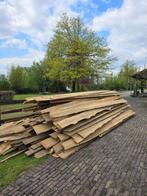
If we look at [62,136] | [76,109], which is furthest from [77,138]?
[76,109]

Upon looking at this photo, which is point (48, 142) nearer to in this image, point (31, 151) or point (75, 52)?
point (31, 151)

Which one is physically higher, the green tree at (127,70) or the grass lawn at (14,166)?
the green tree at (127,70)

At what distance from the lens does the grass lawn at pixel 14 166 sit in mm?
3879

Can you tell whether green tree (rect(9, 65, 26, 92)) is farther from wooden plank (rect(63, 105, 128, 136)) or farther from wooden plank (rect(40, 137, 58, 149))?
wooden plank (rect(40, 137, 58, 149))

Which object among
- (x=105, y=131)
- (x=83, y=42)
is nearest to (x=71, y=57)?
(x=83, y=42)

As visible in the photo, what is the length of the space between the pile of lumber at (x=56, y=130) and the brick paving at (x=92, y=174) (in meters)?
0.35

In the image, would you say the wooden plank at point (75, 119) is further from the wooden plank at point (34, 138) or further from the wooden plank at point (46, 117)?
the wooden plank at point (34, 138)

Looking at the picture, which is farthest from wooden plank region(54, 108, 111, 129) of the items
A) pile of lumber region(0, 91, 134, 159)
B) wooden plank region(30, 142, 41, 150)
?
wooden plank region(30, 142, 41, 150)

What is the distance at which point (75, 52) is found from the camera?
71.8 feet

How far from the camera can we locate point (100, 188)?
349cm

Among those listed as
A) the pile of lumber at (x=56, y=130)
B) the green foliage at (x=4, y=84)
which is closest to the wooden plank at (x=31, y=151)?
the pile of lumber at (x=56, y=130)

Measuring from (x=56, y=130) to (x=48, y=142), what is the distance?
15.0 inches

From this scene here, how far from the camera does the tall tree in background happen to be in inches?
863

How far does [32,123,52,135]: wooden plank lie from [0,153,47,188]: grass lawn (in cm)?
71
